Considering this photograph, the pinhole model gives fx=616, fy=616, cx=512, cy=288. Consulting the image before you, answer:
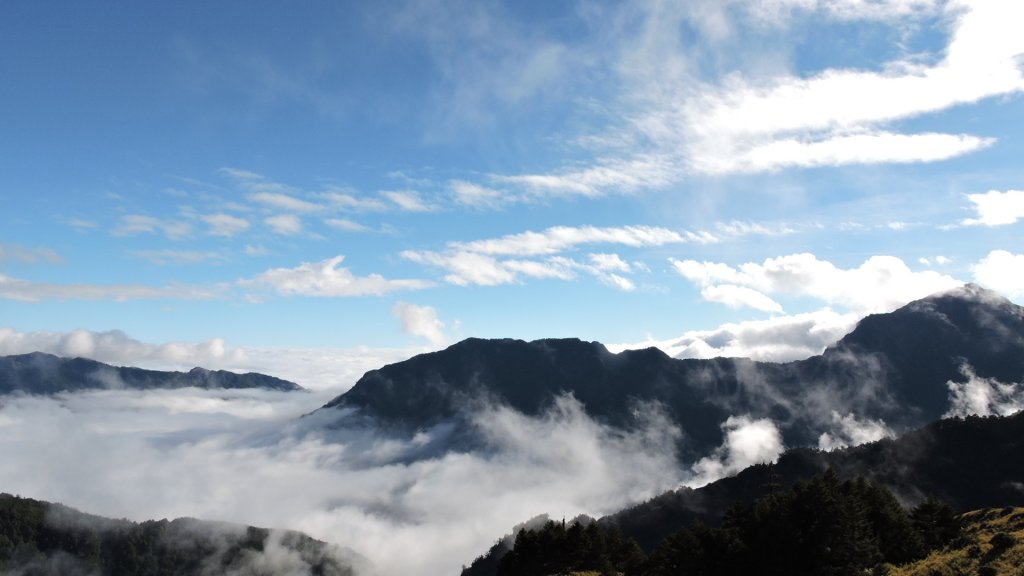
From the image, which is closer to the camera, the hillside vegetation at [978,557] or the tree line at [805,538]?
the hillside vegetation at [978,557]

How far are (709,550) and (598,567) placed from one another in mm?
27938

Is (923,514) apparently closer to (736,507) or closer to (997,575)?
(736,507)

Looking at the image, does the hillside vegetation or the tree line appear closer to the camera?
the hillside vegetation

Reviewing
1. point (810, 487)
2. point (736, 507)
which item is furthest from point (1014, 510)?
point (810, 487)

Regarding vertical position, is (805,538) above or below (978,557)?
above

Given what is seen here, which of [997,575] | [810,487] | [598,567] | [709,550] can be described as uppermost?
[810,487]

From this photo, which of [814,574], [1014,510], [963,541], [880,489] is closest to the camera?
[814,574]

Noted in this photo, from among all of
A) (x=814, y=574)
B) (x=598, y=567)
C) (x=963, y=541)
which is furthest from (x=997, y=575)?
(x=598, y=567)

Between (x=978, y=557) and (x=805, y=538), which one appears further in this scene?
(x=805, y=538)

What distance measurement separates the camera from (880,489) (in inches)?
3000

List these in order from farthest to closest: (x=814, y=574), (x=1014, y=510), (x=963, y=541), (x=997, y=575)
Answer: (x=1014, y=510)
(x=963, y=541)
(x=814, y=574)
(x=997, y=575)

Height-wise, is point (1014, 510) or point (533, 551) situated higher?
point (1014, 510)

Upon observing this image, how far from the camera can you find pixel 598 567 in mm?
91688

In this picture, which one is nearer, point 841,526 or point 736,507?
point 841,526
